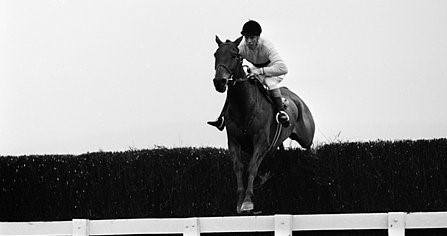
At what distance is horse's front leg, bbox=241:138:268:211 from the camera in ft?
42.2

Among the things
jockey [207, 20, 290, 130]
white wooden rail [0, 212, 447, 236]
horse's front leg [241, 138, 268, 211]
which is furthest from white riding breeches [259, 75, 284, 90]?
white wooden rail [0, 212, 447, 236]

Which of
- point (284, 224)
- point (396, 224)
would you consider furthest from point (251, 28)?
point (396, 224)

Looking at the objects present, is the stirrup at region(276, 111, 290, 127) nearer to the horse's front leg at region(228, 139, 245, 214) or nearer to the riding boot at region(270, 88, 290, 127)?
the riding boot at region(270, 88, 290, 127)

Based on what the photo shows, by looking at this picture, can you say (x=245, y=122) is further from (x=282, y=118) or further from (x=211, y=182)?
(x=211, y=182)

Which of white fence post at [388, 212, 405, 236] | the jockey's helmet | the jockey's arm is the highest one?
the jockey's helmet

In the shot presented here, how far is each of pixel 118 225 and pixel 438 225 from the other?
3.56 m

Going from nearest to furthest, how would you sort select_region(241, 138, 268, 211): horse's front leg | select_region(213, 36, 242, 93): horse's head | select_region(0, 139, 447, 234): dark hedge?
1. select_region(213, 36, 242, 93): horse's head
2. select_region(241, 138, 268, 211): horse's front leg
3. select_region(0, 139, 447, 234): dark hedge

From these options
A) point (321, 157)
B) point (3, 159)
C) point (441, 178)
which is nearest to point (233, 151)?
point (321, 157)

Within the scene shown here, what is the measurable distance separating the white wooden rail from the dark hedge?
8.23ft

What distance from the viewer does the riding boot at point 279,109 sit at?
14.0 meters

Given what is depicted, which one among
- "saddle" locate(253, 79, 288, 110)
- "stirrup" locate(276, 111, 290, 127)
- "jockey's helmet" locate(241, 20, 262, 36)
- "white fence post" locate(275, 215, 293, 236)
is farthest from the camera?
"stirrup" locate(276, 111, 290, 127)

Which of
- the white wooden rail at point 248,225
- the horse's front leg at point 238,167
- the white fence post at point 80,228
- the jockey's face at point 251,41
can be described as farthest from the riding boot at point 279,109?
the white fence post at point 80,228

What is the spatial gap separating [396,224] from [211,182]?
3.87 m

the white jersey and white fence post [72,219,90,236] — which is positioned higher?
the white jersey
